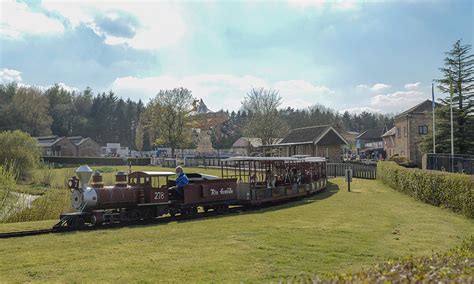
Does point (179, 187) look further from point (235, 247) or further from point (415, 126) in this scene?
point (415, 126)

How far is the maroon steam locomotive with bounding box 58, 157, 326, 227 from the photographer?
15953 millimetres

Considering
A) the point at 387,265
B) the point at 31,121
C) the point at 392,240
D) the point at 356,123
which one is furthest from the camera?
the point at 356,123

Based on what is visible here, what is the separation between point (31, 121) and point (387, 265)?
3717 inches

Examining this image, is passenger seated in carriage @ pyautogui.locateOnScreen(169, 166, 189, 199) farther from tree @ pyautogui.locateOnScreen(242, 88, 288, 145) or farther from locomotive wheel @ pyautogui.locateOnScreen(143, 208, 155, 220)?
tree @ pyautogui.locateOnScreen(242, 88, 288, 145)

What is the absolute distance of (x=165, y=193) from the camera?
58.9 feet

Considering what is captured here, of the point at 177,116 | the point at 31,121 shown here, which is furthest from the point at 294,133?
the point at 31,121

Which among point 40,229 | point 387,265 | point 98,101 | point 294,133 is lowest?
point 40,229

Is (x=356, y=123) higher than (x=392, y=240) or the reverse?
higher

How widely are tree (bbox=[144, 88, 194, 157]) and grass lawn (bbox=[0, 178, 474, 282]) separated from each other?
5214cm

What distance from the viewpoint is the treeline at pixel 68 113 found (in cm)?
8712

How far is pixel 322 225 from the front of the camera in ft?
47.6

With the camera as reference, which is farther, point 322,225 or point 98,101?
point 98,101

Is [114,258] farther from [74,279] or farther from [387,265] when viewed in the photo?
[387,265]

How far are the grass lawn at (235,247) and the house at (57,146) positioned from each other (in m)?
74.2
